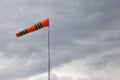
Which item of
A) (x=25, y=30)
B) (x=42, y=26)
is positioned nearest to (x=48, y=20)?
(x=42, y=26)

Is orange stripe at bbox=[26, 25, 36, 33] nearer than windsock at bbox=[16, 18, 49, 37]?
No

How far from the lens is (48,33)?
42531 mm

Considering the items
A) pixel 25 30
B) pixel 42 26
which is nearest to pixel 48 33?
pixel 42 26

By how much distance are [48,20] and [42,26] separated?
1230mm

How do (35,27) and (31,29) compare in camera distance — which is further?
(31,29)

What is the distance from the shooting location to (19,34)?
4725cm

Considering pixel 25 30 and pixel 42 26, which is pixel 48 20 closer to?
pixel 42 26

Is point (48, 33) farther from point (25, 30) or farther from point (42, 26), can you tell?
point (25, 30)

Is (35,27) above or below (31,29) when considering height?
below

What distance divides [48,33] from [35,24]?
12.0 ft

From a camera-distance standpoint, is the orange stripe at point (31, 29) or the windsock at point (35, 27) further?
the orange stripe at point (31, 29)

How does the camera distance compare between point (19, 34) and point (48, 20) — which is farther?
point (19, 34)

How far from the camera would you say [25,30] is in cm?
4647

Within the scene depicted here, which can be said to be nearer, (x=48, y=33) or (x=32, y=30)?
(x=48, y=33)
